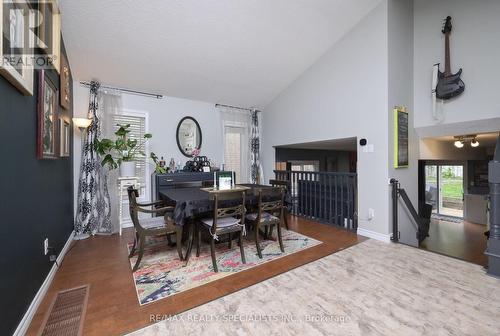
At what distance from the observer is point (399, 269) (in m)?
2.43

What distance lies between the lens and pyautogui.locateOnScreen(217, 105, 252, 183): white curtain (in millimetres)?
5199

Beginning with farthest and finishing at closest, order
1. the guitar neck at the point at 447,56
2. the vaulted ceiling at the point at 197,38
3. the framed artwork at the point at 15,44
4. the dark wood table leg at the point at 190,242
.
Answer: the guitar neck at the point at 447,56
the vaulted ceiling at the point at 197,38
the dark wood table leg at the point at 190,242
the framed artwork at the point at 15,44

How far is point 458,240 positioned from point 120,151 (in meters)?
6.80

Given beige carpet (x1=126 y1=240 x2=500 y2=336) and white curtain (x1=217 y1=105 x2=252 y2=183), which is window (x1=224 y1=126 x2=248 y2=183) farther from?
beige carpet (x1=126 y1=240 x2=500 y2=336)

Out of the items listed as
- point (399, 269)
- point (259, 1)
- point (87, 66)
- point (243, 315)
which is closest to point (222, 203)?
point (243, 315)

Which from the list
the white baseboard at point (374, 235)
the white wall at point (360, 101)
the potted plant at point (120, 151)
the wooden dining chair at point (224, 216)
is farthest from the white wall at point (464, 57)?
the potted plant at point (120, 151)

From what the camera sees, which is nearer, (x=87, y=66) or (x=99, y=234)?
(x=87, y=66)

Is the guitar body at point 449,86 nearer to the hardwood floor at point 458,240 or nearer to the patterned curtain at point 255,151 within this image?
the hardwood floor at point 458,240

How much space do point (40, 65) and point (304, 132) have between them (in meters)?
4.00

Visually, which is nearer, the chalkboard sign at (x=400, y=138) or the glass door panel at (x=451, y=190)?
the chalkboard sign at (x=400, y=138)

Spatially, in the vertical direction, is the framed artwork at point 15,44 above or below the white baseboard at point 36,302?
above

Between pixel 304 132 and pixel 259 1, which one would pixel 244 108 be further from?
pixel 259 1

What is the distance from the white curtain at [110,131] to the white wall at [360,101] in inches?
141

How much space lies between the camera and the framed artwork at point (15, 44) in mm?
1245
